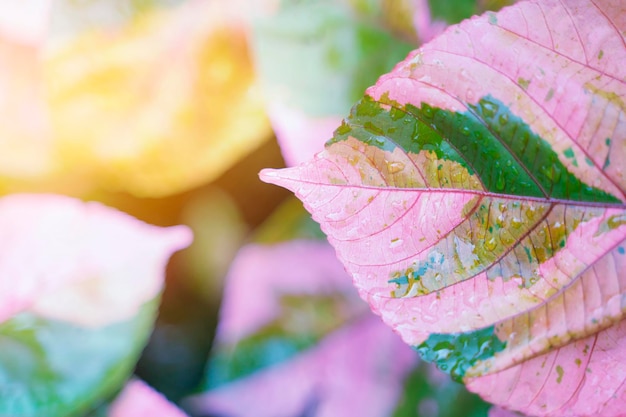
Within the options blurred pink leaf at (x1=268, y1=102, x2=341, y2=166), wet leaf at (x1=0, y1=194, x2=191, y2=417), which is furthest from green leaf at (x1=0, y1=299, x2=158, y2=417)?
blurred pink leaf at (x1=268, y1=102, x2=341, y2=166)

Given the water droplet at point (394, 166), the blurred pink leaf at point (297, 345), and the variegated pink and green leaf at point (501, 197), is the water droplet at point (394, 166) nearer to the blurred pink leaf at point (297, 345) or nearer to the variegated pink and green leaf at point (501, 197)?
the variegated pink and green leaf at point (501, 197)

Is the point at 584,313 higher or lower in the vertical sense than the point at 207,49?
lower

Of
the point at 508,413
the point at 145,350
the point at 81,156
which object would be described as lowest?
the point at 508,413

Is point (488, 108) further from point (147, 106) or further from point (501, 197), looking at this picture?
point (147, 106)

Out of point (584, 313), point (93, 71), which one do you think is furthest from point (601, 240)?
point (93, 71)

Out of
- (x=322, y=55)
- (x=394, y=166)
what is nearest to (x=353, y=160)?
Answer: (x=394, y=166)

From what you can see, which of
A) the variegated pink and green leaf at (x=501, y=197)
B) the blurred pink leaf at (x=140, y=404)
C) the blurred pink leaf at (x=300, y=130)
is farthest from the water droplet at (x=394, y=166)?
the blurred pink leaf at (x=140, y=404)

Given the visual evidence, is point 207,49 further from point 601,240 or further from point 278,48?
point 601,240

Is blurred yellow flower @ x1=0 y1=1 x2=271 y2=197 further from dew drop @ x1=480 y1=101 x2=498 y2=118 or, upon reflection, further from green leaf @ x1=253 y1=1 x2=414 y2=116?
dew drop @ x1=480 y1=101 x2=498 y2=118
